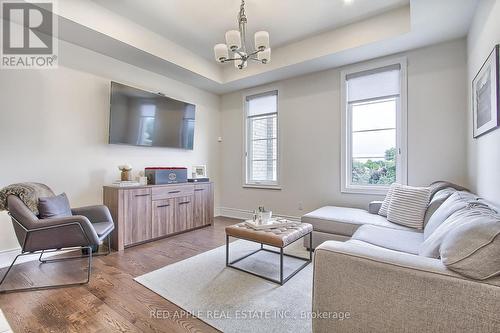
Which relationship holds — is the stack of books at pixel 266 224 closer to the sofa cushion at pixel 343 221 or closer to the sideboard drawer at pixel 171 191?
the sofa cushion at pixel 343 221

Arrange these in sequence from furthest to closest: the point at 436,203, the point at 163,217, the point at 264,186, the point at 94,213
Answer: the point at 264,186 < the point at 163,217 < the point at 94,213 < the point at 436,203

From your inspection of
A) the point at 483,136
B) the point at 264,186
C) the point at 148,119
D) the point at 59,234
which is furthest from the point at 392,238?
the point at 148,119

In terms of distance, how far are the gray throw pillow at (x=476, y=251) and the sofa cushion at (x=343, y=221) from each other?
153cm

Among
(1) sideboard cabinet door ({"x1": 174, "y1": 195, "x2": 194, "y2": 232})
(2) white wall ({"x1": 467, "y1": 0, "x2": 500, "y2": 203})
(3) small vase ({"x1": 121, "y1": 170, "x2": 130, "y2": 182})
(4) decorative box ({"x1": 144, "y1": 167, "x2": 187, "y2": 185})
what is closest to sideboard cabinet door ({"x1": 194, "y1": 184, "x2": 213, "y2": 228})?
(1) sideboard cabinet door ({"x1": 174, "y1": 195, "x2": 194, "y2": 232})

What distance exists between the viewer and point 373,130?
11.9 feet

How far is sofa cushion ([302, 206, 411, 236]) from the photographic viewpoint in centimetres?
271

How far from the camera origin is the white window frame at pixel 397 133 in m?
3.33

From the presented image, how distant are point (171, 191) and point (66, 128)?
1561mm

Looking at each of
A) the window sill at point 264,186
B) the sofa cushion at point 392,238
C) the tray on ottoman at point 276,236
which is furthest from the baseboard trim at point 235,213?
the sofa cushion at point 392,238

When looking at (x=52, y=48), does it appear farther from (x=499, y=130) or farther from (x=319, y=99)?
(x=499, y=130)

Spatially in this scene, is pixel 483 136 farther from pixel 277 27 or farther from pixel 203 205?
pixel 203 205

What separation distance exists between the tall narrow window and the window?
1337 millimetres

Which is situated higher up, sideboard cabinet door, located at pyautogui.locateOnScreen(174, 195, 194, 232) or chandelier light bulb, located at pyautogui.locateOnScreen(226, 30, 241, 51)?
chandelier light bulb, located at pyautogui.locateOnScreen(226, 30, 241, 51)

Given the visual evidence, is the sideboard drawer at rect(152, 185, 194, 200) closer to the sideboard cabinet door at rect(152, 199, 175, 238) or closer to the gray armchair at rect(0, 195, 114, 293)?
the sideboard cabinet door at rect(152, 199, 175, 238)
